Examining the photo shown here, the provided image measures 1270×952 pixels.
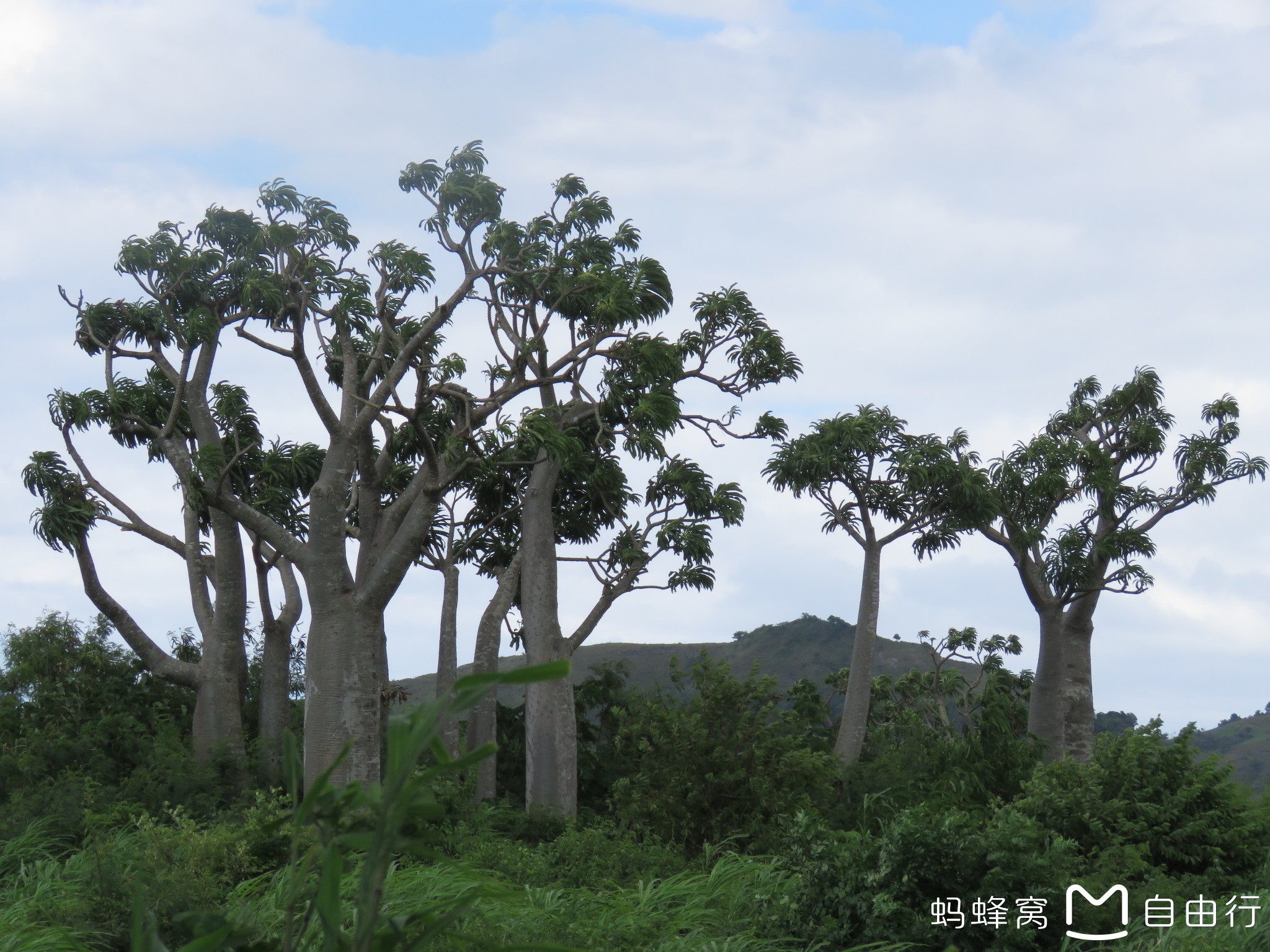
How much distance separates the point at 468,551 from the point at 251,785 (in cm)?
746

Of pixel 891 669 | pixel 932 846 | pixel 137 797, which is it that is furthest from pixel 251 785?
pixel 891 669

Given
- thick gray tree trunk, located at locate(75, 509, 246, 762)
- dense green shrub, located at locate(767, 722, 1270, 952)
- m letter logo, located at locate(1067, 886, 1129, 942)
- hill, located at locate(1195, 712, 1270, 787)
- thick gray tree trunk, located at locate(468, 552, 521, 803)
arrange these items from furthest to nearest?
hill, located at locate(1195, 712, 1270, 787) < thick gray tree trunk, located at locate(468, 552, 521, 803) < thick gray tree trunk, located at locate(75, 509, 246, 762) < dense green shrub, located at locate(767, 722, 1270, 952) < m letter logo, located at locate(1067, 886, 1129, 942)

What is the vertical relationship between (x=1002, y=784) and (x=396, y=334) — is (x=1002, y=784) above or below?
below

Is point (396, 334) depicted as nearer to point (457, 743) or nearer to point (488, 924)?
point (457, 743)

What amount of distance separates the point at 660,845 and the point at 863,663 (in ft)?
36.1

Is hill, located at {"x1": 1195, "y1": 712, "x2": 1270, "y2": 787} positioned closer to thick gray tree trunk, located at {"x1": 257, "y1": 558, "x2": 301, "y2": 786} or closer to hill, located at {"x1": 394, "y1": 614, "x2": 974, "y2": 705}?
hill, located at {"x1": 394, "y1": 614, "x2": 974, "y2": 705}

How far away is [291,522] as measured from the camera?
2164 centimetres

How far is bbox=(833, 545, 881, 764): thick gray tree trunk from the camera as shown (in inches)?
859

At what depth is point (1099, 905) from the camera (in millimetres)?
7641

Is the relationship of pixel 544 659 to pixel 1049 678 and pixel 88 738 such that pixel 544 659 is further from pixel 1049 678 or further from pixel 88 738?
pixel 1049 678

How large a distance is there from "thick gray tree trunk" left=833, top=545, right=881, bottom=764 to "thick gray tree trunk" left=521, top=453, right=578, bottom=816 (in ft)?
18.1

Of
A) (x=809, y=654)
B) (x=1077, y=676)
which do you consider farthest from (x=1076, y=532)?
(x=809, y=654)

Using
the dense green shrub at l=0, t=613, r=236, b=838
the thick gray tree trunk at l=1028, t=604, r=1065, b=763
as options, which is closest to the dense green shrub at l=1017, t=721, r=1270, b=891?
the dense green shrub at l=0, t=613, r=236, b=838

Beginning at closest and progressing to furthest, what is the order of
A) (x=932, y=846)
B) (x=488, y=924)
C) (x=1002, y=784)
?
(x=488, y=924), (x=932, y=846), (x=1002, y=784)
